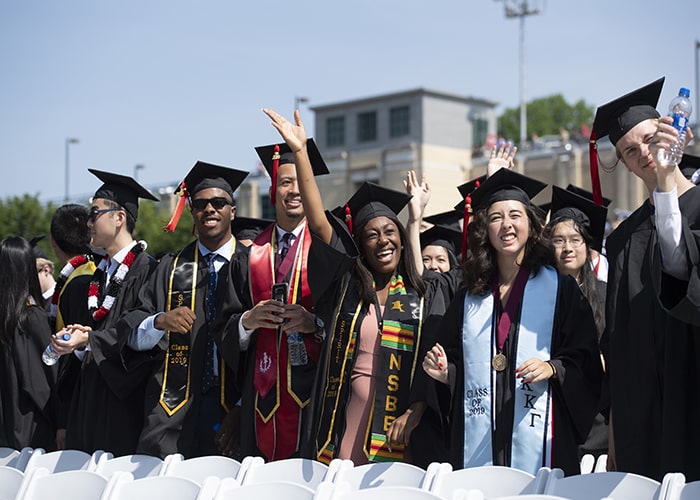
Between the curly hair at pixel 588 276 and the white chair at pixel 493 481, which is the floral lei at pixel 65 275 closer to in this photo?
the curly hair at pixel 588 276

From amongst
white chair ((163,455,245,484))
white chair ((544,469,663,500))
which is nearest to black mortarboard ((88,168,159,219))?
white chair ((163,455,245,484))

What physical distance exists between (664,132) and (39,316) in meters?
4.20

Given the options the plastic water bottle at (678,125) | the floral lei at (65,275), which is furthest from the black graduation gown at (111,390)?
the plastic water bottle at (678,125)

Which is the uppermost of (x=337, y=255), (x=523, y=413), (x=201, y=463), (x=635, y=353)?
(x=337, y=255)

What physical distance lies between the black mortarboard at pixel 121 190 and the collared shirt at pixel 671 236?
338 centimetres

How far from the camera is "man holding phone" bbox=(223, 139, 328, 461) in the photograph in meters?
5.13

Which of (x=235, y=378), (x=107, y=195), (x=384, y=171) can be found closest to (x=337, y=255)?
(x=235, y=378)

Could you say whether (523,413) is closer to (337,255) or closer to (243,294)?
(337,255)

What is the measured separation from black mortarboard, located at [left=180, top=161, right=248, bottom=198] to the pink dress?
134 cm

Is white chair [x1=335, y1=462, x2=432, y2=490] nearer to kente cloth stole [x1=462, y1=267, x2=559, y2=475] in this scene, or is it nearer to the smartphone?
kente cloth stole [x1=462, y1=267, x2=559, y2=475]

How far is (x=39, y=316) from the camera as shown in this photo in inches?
251

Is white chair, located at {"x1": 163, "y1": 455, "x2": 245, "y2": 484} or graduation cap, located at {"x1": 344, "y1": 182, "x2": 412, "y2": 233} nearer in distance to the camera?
white chair, located at {"x1": 163, "y1": 455, "x2": 245, "y2": 484}

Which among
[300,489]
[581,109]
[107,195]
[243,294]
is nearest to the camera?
[300,489]

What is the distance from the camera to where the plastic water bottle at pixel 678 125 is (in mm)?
3604
